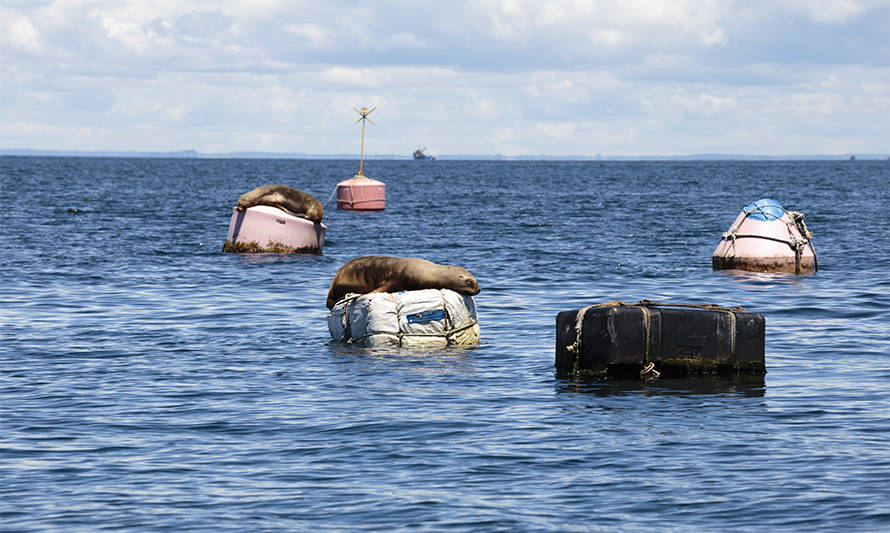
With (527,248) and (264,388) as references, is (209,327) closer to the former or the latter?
(264,388)

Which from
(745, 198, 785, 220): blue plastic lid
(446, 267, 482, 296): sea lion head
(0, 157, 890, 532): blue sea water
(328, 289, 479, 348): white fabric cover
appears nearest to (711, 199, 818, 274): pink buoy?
(745, 198, 785, 220): blue plastic lid

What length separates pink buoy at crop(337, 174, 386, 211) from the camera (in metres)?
62.3

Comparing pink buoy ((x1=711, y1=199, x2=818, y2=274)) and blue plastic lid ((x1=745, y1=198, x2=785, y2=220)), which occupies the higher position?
blue plastic lid ((x1=745, y1=198, x2=785, y2=220))

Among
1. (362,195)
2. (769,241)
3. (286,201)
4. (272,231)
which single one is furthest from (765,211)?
(362,195)

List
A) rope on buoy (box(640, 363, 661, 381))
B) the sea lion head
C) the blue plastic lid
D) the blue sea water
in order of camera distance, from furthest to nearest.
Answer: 1. the blue plastic lid
2. the sea lion head
3. rope on buoy (box(640, 363, 661, 381))
4. the blue sea water

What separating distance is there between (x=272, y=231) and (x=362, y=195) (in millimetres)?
30637

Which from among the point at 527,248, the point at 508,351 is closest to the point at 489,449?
the point at 508,351

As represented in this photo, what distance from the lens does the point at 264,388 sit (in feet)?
47.4

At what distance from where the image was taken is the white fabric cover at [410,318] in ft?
55.3

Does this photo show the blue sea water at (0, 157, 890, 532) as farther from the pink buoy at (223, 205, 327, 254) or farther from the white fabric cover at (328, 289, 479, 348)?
the pink buoy at (223, 205, 327, 254)

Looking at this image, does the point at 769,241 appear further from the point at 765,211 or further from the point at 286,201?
the point at 286,201

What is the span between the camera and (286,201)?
32.0 metres

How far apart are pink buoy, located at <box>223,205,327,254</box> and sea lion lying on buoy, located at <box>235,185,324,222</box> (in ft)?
0.61

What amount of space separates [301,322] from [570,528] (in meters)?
12.4
